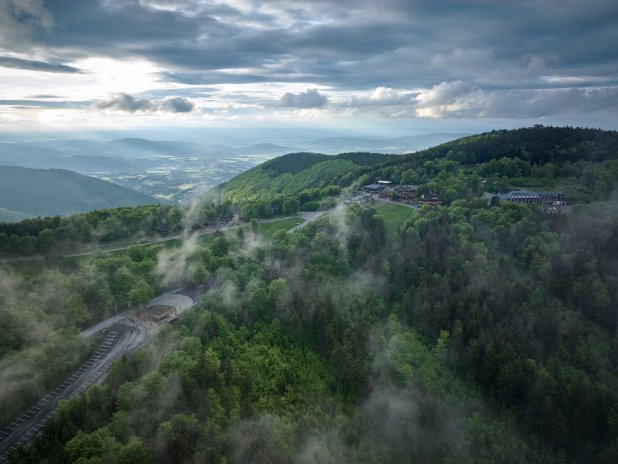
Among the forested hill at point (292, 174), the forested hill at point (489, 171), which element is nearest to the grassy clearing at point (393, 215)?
the forested hill at point (489, 171)

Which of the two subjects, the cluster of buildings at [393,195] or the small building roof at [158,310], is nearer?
the small building roof at [158,310]

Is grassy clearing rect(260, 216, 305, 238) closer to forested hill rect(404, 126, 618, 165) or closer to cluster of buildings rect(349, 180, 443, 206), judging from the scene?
cluster of buildings rect(349, 180, 443, 206)

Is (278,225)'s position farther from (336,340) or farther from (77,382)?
(77,382)

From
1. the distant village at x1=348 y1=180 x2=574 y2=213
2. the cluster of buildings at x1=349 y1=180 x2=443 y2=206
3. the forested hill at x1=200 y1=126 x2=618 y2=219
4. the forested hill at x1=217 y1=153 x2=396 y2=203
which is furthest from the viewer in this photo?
the forested hill at x1=217 y1=153 x2=396 y2=203

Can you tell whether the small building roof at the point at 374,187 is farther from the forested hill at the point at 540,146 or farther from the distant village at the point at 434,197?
the forested hill at the point at 540,146

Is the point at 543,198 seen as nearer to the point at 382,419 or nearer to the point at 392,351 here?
the point at 392,351

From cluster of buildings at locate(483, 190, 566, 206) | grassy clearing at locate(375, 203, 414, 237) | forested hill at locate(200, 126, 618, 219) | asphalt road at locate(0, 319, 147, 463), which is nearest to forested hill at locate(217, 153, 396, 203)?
forested hill at locate(200, 126, 618, 219)

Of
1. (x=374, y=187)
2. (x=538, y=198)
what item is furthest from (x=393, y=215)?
(x=538, y=198)
